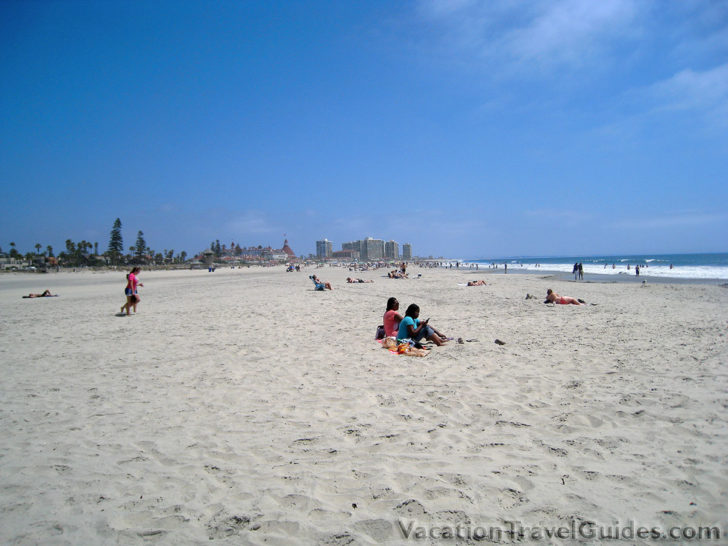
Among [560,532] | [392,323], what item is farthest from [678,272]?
[560,532]

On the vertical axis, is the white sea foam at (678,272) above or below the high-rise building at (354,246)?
below

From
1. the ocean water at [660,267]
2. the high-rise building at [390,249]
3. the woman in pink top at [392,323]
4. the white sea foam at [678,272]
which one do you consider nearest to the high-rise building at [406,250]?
the high-rise building at [390,249]

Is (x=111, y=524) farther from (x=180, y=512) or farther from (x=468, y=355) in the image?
(x=468, y=355)

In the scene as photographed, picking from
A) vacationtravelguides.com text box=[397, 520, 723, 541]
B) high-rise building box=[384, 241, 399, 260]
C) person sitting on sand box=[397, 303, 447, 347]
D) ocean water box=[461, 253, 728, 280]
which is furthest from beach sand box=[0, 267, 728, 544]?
high-rise building box=[384, 241, 399, 260]

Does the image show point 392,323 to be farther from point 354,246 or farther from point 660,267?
point 354,246

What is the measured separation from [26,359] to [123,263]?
94.6 meters

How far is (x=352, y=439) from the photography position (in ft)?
11.2

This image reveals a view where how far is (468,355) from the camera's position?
632cm

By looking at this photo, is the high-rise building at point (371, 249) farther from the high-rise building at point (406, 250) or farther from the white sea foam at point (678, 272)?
the white sea foam at point (678, 272)

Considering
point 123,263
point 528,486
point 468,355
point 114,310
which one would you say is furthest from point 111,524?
point 123,263

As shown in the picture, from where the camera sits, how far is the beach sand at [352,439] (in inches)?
93.4

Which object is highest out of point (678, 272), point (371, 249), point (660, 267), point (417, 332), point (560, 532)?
point (371, 249)

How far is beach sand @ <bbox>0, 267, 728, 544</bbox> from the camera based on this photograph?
2.37 m

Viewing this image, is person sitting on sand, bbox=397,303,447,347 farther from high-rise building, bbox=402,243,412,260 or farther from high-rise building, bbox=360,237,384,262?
high-rise building, bbox=402,243,412,260
